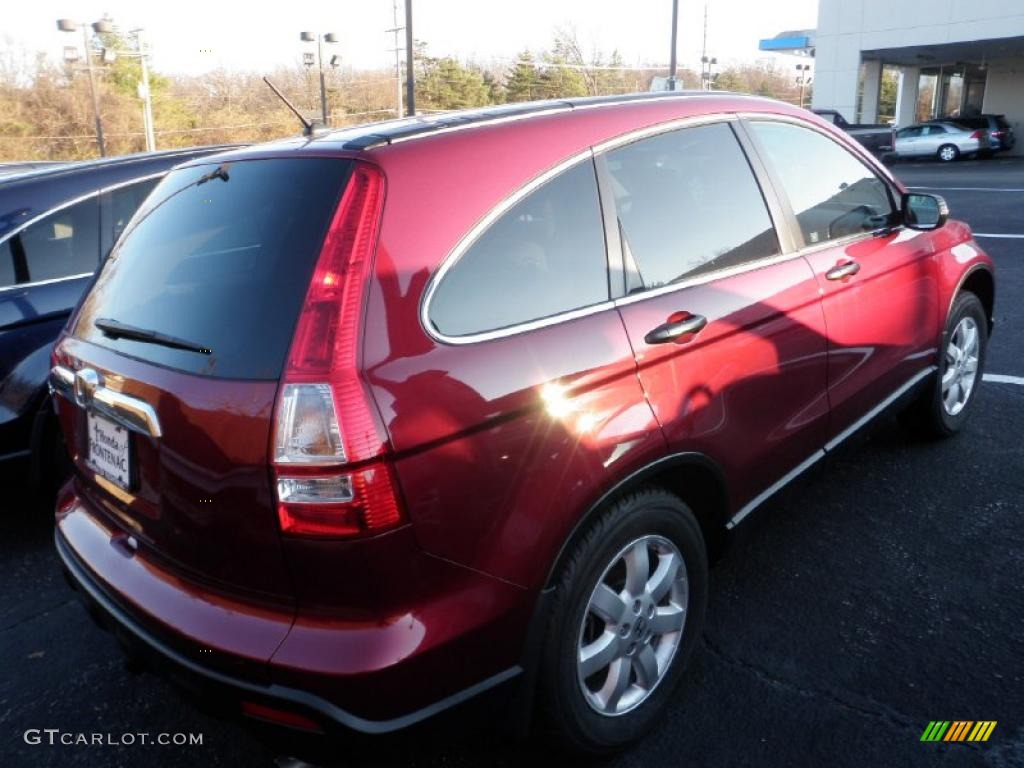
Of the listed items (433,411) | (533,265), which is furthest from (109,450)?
(533,265)

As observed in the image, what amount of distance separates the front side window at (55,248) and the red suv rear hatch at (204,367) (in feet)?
5.09

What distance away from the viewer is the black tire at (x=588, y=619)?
2068 millimetres

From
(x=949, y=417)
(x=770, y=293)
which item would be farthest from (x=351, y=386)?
(x=949, y=417)

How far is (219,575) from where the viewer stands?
76.6 inches

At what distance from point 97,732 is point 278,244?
166 centimetres

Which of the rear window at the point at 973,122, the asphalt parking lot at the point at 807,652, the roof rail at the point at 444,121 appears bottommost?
the asphalt parking lot at the point at 807,652

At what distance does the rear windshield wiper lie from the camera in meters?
1.98

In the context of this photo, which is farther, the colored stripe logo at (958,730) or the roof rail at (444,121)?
the colored stripe logo at (958,730)

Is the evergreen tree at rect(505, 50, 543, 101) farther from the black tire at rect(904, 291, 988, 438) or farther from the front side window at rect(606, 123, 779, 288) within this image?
the front side window at rect(606, 123, 779, 288)

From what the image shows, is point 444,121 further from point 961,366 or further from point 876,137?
point 876,137

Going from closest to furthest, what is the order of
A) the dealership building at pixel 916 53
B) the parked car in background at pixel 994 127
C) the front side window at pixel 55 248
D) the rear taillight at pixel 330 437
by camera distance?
the rear taillight at pixel 330 437, the front side window at pixel 55 248, the dealership building at pixel 916 53, the parked car in background at pixel 994 127

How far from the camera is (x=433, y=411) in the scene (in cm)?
182

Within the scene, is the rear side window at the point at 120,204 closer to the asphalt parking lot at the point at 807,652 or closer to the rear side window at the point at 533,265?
the asphalt parking lot at the point at 807,652

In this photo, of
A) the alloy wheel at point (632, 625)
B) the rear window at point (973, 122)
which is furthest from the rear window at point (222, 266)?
the rear window at point (973, 122)
